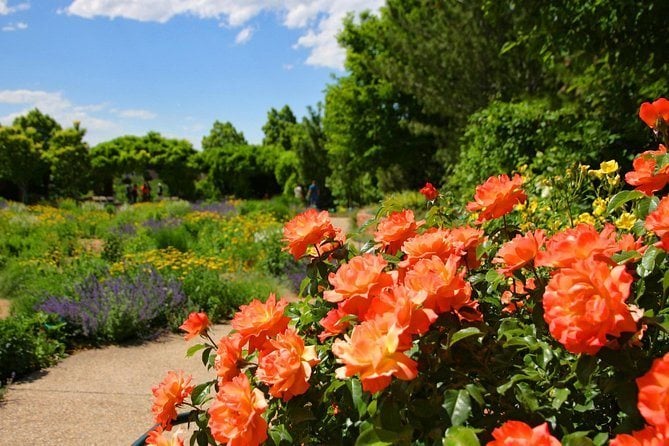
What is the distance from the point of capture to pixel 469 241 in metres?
1.20

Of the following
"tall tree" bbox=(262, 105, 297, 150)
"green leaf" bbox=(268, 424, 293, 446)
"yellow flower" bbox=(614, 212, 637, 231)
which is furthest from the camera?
"tall tree" bbox=(262, 105, 297, 150)

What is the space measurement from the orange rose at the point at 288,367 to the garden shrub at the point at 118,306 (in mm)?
4374

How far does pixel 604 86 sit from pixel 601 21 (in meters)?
1.01

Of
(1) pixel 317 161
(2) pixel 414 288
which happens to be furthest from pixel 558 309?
(1) pixel 317 161

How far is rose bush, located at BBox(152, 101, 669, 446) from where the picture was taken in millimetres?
726

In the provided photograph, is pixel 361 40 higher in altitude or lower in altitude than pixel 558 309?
higher

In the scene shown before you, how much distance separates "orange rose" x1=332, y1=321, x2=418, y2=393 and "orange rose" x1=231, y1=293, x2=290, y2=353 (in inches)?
14.1

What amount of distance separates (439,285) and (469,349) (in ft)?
0.59

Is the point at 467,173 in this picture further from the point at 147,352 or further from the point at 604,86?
the point at 147,352

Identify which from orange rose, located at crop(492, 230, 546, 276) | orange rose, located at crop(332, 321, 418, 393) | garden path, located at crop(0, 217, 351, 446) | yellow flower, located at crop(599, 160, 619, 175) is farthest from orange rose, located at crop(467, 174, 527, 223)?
garden path, located at crop(0, 217, 351, 446)

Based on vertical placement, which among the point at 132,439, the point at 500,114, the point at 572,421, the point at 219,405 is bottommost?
the point at 132,439

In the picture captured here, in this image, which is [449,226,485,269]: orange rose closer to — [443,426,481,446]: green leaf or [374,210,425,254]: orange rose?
[374,210,425,254]: orange rose

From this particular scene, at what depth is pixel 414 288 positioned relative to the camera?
3.01ft

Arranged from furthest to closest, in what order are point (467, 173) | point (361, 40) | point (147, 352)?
point (361, 40), point (467, 173), point (147, 352)
